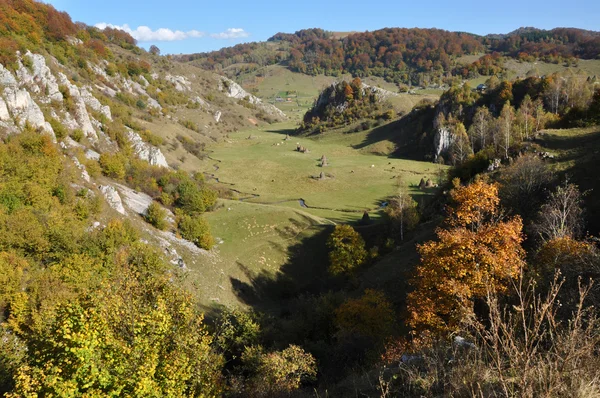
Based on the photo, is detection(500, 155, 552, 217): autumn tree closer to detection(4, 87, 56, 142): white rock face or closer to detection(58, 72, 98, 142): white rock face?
detection(4, 87, 56, 142): white rock face

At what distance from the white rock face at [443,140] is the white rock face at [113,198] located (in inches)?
4083

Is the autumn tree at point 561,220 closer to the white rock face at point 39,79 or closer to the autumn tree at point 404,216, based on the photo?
the autumn tree at point 404,216

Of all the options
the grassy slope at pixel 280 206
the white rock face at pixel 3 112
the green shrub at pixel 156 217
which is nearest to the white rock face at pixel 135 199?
the green shrub at pixel 156 217

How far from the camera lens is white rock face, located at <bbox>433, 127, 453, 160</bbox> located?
403ft

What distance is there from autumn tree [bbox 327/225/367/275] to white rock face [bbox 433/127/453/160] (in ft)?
274

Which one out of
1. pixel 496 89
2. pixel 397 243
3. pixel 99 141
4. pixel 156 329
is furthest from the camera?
pixel 496 89

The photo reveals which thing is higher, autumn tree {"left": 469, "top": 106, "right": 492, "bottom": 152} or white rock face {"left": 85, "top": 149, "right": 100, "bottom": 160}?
autumn tree {"left": 469, "top": 106, "right": 492, "bottom": 152}

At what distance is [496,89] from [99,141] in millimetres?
123995

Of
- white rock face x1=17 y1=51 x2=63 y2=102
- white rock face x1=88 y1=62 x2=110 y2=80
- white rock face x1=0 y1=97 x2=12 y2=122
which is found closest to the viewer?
white rock face x1=0 y1=97 x2=12 y2=122

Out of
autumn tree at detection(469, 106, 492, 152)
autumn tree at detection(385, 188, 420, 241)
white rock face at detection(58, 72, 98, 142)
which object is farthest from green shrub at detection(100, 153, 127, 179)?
autumn tree at detection(469, 106, 492, 152)

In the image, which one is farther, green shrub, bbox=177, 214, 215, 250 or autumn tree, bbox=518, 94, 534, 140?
autumn tree, bbox=518, 94, 534, 140

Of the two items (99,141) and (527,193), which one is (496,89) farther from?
(99,141)

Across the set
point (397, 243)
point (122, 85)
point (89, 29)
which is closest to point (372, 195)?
point (397, 243)

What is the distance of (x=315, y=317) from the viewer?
115 ft
